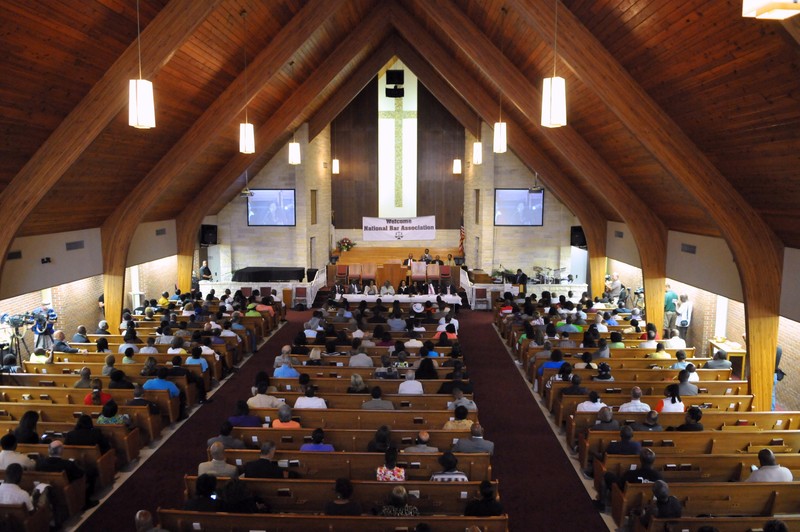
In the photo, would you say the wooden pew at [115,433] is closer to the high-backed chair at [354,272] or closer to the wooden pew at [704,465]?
the wooden pew at [704,465]

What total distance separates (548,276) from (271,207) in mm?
10591

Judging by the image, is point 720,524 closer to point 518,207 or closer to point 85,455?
point 85,455

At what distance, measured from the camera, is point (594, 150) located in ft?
44.1

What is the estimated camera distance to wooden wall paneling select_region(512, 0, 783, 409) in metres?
9.53

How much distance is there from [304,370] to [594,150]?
848cm

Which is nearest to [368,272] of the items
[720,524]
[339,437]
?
[339,437]

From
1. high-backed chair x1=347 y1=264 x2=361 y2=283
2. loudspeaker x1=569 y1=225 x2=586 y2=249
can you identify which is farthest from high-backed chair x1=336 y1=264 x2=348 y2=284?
loudspeaker x1=569 y1=225 x2=586 y2=249

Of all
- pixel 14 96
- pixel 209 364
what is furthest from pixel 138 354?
pixel 14 96

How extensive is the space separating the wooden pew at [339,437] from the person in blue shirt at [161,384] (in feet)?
8.20

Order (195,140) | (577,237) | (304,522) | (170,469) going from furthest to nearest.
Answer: (577,237), (195,140), (170,469), (304,522)

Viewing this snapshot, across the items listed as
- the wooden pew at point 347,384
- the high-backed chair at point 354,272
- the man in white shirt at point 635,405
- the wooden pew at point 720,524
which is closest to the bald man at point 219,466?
the wooden pew at point 347,384

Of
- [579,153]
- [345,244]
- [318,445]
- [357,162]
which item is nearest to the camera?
[318,445]

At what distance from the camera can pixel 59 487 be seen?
627 cm

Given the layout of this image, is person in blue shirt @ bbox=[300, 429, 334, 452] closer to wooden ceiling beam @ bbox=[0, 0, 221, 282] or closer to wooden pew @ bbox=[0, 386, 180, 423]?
wooden pew @ bbox=[0, 386, 180, 423]
